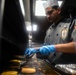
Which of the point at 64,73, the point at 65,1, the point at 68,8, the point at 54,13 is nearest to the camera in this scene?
the point at 64,73

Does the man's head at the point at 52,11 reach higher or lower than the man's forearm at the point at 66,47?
higher

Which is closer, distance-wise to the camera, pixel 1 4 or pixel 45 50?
pixel 1 4

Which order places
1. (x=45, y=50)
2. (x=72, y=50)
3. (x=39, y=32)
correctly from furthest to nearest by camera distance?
(x=39, y=32) < (x=72, y=50) < (x=45, y=50)

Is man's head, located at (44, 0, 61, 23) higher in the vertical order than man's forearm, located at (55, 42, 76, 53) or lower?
higher

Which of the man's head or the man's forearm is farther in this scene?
the man's head

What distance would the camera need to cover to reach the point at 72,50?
6.08 ft

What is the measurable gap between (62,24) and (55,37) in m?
0.26

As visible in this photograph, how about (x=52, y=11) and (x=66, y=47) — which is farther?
(x=52, y=11)

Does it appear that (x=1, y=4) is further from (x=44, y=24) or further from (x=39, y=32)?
(x=39, y=32)

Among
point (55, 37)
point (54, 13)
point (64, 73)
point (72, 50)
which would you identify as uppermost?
point (54, 13)

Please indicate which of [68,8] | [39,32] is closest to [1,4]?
[68,8]

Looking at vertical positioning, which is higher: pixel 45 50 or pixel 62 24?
pixel 62 24

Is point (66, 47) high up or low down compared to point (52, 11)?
down

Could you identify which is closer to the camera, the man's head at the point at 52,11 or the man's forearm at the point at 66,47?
the man's forearm at the point at 66,47
